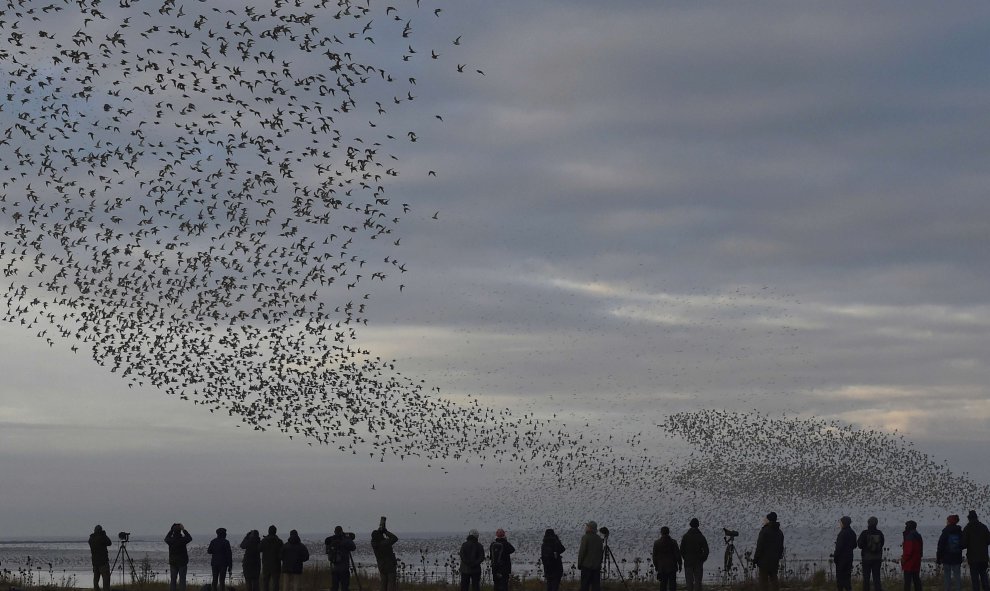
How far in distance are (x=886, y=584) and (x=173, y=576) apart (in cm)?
2120

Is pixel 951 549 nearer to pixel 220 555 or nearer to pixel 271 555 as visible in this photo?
pixel 271 555

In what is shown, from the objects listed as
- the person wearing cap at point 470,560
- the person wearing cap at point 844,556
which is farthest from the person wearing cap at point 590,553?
the person wearing cap at point 844,556

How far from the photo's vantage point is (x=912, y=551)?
28.2 m

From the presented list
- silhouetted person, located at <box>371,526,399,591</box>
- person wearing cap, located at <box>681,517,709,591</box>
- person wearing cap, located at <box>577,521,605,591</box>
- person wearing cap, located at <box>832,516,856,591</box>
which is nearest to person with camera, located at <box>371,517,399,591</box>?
silhouetted person, located at <box>371,526,399,591</box>

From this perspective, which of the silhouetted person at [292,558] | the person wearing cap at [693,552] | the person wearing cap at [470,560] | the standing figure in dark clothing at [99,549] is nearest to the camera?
the person wearing cap at [693,552]

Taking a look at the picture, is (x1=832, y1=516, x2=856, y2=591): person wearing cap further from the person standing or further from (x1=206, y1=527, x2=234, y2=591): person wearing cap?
(x1=206, y1=527, x2=234, y2=591): person wearing cap

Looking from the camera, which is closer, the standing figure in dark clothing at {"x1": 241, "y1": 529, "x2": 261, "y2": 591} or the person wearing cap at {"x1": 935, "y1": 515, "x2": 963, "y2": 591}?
the person wearing cap at {"x1": 935, "y1": 515, "x2": 963, "y2": 591}

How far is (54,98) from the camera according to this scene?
30.8 m

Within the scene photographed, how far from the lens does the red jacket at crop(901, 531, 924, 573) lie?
28.1 meters

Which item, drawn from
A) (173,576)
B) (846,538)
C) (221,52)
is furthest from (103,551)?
(846,538)

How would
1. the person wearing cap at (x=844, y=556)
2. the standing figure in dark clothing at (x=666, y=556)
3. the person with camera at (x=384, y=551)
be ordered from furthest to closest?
the person with camera at (x=384, y=551)
the standing figure in dark clothing at (x=666, y=556)
the person wearing cap at (x=844, y=556)

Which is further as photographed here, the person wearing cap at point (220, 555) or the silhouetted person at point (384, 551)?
the person wearing cap at point (220, 555)

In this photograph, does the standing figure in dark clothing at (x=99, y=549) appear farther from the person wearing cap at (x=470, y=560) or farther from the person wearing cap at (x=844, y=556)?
the person wearing cap at (x=844, y=556)

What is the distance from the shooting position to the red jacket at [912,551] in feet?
92.3
